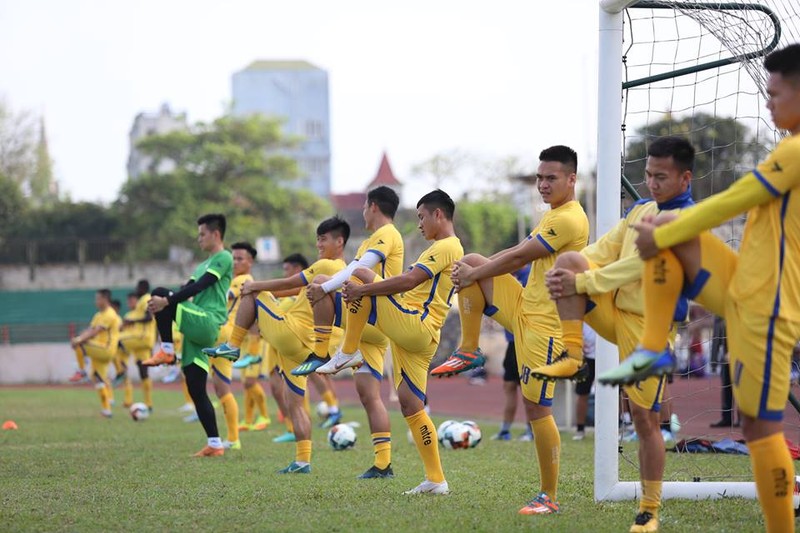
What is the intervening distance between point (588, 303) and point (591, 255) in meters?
0.36

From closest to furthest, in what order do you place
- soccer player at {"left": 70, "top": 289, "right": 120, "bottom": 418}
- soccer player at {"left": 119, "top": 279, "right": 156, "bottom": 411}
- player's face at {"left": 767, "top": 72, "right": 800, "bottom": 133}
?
player's face at {"left": 767, "top": 72, "right": 800, "bottom": 133} → soccer player at {"left": 70, "top": 289, "right": 120, "bottom": 418} → soccer player at {"left": 119, "top": 279, "right": 156, "bottom": 411}

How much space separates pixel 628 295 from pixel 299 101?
106393mm

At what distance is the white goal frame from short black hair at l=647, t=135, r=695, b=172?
1.59 m

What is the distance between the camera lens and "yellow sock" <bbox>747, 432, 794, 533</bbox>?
5410mm

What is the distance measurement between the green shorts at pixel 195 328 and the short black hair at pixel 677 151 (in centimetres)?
686

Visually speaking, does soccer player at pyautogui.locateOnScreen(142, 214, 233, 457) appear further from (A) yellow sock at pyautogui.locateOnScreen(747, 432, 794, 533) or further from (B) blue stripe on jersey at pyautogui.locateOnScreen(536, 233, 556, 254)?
(A) yellow sock at pyautogui.locateOnScreen(747, 432, 794, 533)

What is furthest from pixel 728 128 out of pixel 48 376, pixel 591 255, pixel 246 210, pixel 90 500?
pixel 246 210

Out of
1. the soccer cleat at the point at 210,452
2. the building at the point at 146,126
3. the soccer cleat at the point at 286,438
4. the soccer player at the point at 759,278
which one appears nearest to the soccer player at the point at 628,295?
the soccer player at the point at 759,278

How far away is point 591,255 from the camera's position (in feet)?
21.7

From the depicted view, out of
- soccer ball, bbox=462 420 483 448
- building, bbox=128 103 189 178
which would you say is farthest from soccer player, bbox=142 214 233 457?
building, bbox=128 103 189 178

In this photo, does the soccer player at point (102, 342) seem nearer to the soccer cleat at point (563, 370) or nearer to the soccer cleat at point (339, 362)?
the soccer cleat at point (339, 362)

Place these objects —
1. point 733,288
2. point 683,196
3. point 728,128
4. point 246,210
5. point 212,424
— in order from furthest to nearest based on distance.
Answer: point 246,210
point 212,424
point 728,128
point 683,196
point 733,288

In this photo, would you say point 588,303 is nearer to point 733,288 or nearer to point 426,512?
point 733,288

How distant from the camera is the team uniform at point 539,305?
740 cm
